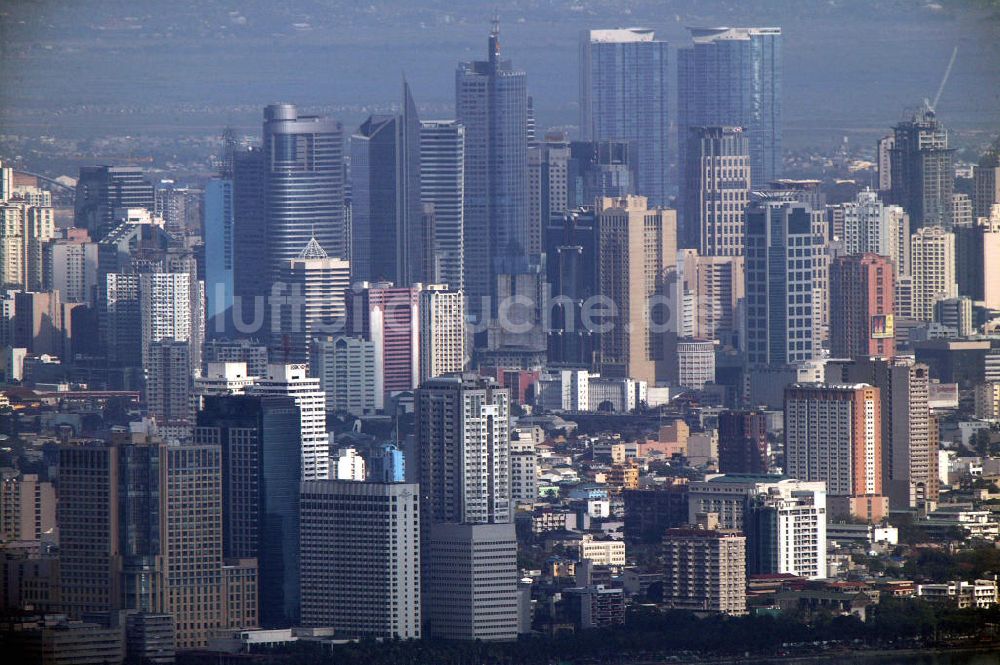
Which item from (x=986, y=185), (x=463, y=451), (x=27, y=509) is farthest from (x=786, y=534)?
(x=986, y=185)

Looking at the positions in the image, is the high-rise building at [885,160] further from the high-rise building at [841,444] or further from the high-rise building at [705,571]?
the high-rise building at [705,571]

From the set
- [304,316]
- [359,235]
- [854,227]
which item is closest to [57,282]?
[304,316]

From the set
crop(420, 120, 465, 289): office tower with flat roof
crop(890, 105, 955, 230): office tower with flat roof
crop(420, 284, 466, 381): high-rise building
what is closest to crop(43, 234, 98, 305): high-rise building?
crop(420, 284, 466, 381): high-rise building

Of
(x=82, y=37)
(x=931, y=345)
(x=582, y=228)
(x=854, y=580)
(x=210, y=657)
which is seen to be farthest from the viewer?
(x=582, y=228)

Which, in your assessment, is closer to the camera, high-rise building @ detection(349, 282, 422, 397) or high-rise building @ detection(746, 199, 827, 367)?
high-rise building @ detection(349, 282, 422, 397)

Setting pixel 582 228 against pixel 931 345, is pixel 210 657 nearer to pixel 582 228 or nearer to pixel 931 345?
pixel 931 345

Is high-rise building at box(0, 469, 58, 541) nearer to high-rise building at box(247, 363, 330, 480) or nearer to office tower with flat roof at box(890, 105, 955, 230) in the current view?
high-rise building at box(247, 363, 330, 480)

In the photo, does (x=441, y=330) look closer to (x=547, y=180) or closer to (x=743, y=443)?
(x=547, y=180)
